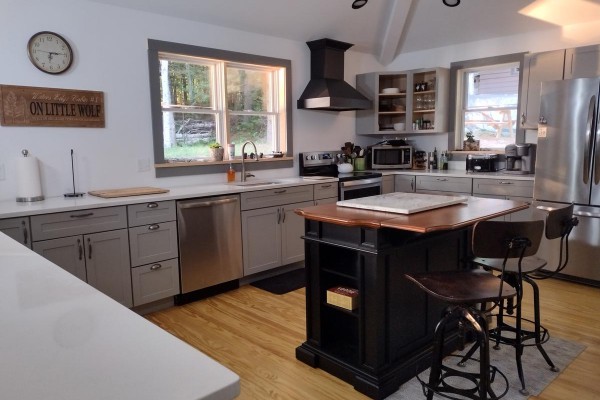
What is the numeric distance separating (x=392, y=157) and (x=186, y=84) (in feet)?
9.19

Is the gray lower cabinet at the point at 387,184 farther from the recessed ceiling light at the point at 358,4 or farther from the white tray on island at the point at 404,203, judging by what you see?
the white tray on island at the point at 404,203

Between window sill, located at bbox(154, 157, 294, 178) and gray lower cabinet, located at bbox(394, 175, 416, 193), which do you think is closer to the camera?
window sill, located at bbox(154, 157, 294, 178)

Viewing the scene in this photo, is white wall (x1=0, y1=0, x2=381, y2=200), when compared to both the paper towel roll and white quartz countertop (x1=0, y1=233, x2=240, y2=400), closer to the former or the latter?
the paper towel roll

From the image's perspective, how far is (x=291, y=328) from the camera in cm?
313

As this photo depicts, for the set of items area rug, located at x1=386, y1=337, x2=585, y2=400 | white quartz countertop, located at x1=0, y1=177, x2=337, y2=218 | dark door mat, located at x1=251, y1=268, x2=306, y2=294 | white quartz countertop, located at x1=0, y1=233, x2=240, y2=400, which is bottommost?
area rug, located at x1=386, y1=337, x2=585, y2=400

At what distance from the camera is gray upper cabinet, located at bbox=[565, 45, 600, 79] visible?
13.1 ft

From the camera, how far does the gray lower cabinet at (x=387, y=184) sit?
533 centimetres

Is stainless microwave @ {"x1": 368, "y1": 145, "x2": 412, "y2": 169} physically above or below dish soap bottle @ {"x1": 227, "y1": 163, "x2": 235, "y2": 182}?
above

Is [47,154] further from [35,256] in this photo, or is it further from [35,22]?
[35,256]

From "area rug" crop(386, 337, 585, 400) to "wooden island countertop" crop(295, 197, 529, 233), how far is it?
0.91 meters

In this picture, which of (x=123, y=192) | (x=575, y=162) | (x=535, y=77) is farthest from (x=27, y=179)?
(x=535, y=77)

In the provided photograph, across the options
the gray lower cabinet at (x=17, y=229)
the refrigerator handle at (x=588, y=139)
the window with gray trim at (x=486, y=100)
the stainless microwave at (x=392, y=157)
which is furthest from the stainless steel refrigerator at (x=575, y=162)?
the gray lower cabinet at (x=17, y=229)

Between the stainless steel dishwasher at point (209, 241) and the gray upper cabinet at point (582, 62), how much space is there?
3.34 m

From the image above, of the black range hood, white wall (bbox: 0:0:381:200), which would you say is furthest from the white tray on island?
the black range hood
